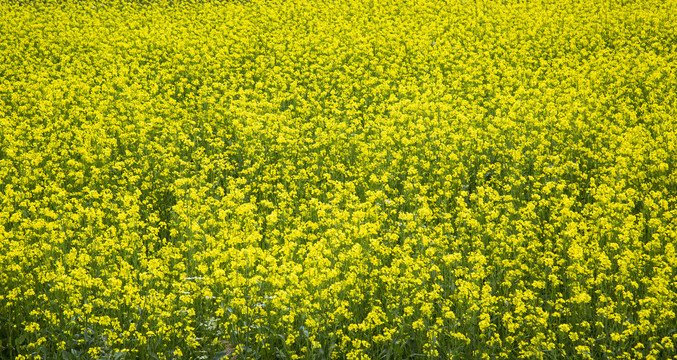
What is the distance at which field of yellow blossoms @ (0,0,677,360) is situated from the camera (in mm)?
6094

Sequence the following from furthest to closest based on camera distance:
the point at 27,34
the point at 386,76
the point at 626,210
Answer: the point at 27,34, the point at 386,76, the point at 626,210

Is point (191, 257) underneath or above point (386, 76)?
underneath

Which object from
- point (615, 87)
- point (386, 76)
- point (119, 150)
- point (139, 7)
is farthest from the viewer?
point (139, 7)

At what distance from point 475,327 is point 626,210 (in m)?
2.44

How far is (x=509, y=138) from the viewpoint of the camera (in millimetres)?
9711

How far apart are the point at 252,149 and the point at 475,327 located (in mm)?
4554

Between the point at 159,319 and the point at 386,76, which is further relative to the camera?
the point at 386,76

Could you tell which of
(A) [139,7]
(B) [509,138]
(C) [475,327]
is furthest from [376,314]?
(A) [139,7]

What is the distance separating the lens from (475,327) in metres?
6.21

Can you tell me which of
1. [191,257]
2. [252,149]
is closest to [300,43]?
[252,149]

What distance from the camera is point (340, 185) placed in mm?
8305

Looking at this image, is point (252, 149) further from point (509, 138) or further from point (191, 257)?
point (509, 138)

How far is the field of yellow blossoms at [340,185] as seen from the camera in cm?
609

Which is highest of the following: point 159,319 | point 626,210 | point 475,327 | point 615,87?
point 615,87
